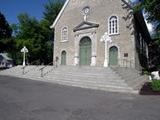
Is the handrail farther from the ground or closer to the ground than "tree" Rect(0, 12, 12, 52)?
closer to the ground

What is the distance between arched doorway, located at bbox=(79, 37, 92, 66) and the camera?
2612 centimetres

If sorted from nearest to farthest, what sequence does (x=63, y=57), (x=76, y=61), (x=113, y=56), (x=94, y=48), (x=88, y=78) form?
(x=88, y=78) < (x=113, y=56) < (x=94, y=48) < (x=76, y=61) < (x=63, y=57)

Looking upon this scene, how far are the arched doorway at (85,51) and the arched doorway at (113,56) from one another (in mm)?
2926

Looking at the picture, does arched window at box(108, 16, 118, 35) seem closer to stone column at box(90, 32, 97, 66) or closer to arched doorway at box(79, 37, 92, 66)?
stone column at box(90, 32, 97, 66)

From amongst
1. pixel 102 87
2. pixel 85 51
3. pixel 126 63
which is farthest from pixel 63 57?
pixel 102 87

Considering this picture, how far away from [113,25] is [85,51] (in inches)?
183

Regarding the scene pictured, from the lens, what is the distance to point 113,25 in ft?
79.8

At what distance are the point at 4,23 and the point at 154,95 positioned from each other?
38.1m

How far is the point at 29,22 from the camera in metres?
44.2

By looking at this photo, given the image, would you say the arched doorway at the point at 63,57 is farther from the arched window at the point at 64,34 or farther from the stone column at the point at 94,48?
the stone column at the point at 94,48

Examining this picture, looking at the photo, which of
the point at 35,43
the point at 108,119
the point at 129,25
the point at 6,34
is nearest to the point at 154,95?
the point at 108,119

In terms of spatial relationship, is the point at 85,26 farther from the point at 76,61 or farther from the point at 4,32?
the point at 4,32

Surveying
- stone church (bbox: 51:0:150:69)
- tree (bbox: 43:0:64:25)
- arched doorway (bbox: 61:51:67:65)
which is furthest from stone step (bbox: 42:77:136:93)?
tree (bbox: 43:0:64:25)

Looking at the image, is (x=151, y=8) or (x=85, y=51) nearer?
(x=151, y=8)
